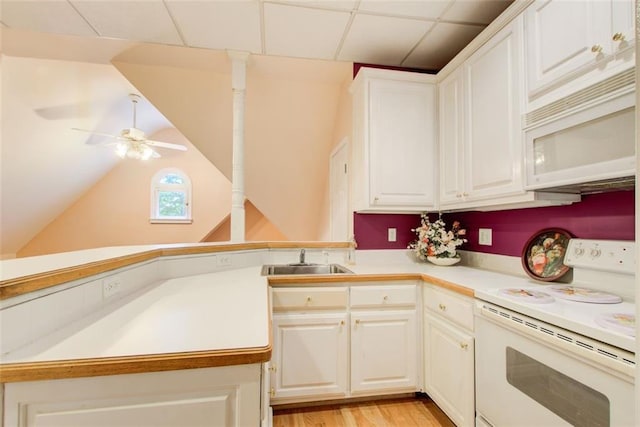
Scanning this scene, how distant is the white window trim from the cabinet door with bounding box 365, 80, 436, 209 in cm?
476

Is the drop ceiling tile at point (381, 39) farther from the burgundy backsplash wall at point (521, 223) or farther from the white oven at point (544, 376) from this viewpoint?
the white oven at point (544, 376)

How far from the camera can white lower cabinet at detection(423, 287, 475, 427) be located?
4.51 ft

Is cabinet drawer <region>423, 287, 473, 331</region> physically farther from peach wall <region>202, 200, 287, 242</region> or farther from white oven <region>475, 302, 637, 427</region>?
peach wall <region>202, 200, 287, 242</region>

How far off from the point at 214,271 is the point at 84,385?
1183 millimetres

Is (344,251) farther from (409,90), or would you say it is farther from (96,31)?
(96,31)

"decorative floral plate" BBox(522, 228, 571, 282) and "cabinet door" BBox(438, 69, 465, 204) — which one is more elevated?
"cabinet door" BBox(438, 69, 465, 204)

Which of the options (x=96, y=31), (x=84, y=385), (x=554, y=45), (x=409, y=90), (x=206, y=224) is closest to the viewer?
(x=84, y=385)

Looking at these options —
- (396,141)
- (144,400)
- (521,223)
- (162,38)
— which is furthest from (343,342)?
(162,38)

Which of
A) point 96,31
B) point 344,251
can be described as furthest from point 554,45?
point 96,31

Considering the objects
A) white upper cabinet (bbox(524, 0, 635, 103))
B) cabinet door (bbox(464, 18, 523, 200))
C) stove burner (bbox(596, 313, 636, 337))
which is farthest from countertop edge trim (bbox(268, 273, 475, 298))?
white upper cabinet (bbox(524, 0, 635, 103))

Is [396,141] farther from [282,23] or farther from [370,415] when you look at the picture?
[370,415]

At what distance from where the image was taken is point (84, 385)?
25.6 inches

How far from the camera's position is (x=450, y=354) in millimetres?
1518

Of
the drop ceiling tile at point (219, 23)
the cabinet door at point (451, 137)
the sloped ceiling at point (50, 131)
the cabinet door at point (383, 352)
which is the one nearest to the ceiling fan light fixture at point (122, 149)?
the sloped ceiling at point (50, 131)
